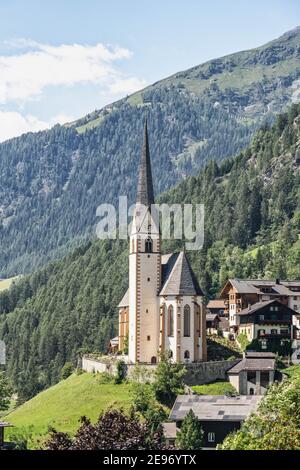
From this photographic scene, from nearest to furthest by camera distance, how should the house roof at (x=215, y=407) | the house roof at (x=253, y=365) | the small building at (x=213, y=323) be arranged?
1. the house roof at (x=215, y=407)
2. the house roof at (x=253, y=365)
3. the small building at (x=213, y=323)

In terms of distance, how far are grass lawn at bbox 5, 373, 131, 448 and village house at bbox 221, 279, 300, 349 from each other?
20806mm

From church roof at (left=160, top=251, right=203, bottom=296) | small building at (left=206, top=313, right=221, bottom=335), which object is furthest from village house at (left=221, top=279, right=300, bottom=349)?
church roof at (left=160, top=251, right=203, bottom=296)

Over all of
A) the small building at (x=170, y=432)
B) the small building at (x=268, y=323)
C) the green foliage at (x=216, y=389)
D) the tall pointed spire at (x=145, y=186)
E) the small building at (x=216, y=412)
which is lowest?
the small building at (x=170, y=432)

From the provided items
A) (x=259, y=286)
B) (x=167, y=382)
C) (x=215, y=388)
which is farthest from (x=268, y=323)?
(x=167, y=382)

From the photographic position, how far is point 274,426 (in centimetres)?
5259

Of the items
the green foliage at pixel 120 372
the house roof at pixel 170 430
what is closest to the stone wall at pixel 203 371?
the green foliage at pixel 120 372

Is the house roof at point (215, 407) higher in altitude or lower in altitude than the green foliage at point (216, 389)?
lower

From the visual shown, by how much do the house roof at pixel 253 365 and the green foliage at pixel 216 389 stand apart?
1537 millimetres

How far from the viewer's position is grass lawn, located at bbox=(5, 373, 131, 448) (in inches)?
3875

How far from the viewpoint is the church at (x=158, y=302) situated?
110544mm

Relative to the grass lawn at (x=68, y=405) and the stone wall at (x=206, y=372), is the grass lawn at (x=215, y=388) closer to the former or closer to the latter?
the stone wall at (x=206, y=372)
